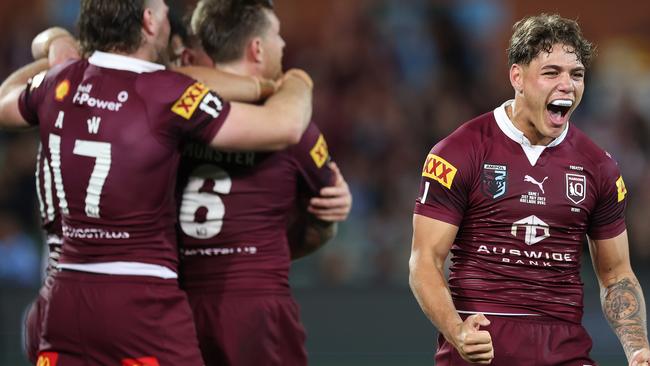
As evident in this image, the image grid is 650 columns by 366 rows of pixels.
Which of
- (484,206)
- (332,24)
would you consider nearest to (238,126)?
(484,206)

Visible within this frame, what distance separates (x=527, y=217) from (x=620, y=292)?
535 mm

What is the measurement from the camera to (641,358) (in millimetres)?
4668

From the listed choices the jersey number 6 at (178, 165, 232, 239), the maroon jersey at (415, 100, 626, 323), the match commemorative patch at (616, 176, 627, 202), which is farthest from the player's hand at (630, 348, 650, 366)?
the jersey number 6 at (178, 165, 232, 239)

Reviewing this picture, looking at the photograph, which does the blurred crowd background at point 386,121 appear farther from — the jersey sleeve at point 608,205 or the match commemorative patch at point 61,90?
the match commemorative patch at point 61,90

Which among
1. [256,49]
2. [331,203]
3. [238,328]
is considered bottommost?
[238,328]

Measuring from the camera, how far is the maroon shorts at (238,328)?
5055 mm

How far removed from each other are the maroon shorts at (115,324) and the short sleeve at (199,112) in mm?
600

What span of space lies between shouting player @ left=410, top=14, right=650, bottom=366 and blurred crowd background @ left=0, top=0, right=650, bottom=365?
5067 mm

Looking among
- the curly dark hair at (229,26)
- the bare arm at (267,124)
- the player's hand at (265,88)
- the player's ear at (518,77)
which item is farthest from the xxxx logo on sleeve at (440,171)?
the curly dark hair at (229,26)

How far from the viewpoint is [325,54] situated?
12.5 m

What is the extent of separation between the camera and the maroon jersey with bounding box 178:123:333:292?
200 inches

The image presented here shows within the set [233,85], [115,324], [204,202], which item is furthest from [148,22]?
[115,324]

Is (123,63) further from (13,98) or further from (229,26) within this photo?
(229,26)

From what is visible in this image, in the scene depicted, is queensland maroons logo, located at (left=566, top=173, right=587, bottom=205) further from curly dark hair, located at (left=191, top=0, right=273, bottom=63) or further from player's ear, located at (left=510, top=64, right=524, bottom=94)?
curly dark hair, located at (left=191, top=0, right=273, bottom=63)
